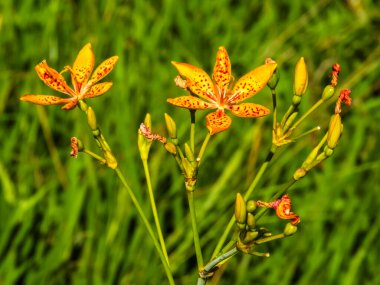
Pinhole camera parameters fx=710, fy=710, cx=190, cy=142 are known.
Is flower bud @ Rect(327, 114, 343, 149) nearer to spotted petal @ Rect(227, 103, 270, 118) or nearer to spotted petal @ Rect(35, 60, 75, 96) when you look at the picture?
spotted petal @ Rect(227, 103, 270, 118)

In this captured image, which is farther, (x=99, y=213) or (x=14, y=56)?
(x=14, y=56)

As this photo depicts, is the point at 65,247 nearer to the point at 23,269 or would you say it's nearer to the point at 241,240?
the point at 23,269

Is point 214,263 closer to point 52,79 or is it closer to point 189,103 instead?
point 189,103

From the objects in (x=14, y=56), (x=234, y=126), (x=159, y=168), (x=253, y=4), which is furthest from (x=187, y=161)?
(x=253, y=4)

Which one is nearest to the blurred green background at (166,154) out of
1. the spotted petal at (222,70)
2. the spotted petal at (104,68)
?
the spotted petal at (222,70)

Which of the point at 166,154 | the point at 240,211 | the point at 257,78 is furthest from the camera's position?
the point at 166,154

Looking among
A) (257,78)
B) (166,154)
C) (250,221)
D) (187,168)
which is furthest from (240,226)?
(166,154)
